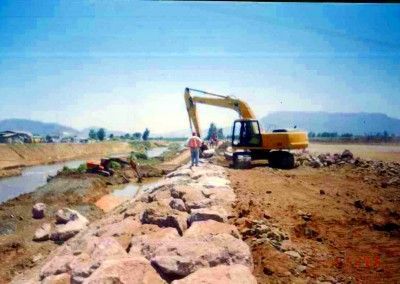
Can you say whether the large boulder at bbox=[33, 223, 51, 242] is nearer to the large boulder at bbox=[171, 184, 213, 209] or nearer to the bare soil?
the large boulder at bbox=[171, 184, 213, 209]

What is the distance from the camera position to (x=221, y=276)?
435 centimetres

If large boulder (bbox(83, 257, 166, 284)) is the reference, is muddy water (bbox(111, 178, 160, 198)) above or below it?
below

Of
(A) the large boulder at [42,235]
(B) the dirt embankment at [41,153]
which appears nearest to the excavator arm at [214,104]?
(A) the large boulder at [42,235]

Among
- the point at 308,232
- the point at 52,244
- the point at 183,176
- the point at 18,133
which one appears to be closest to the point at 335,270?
the point at 308,232

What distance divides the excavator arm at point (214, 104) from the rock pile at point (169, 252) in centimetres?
999

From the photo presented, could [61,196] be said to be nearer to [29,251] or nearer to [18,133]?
[29,251]

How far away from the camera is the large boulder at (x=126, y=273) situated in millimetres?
4371

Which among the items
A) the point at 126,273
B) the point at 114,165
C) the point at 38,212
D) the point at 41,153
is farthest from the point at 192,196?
the point at 41,153

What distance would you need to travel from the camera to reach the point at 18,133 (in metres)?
82.1

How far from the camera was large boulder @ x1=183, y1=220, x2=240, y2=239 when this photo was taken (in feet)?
18.9

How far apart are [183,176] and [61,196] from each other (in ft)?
29.7

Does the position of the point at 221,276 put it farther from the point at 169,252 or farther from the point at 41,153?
the point at 41,153

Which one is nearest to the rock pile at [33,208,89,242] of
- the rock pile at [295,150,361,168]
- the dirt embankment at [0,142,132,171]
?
the rock pile at [295,150,361,168]

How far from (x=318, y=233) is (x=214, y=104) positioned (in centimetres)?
1301
